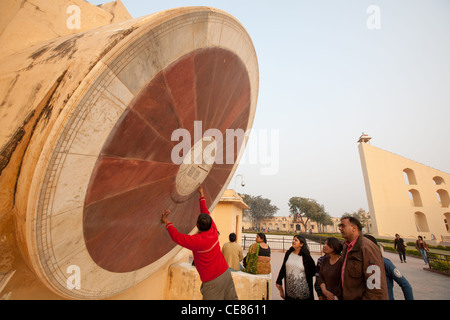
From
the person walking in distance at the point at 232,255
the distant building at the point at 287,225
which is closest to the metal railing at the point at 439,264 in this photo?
the person walking in distance at the point at 232,255

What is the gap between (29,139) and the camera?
1662 mm

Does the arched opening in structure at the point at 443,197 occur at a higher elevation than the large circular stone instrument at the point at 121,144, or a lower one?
higher

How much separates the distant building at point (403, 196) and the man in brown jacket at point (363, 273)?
1150 inches

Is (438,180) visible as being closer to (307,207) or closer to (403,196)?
(403,196)

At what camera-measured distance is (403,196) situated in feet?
85.5

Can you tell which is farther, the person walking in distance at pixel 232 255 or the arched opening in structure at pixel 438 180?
the arched opening in structure at pixel 438 180

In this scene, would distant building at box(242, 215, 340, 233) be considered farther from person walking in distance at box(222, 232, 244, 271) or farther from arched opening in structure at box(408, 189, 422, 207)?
person walking in distance at box(222, 232, 244, 271)

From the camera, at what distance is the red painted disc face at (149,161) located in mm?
1990

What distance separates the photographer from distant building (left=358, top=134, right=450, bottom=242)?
995 inches

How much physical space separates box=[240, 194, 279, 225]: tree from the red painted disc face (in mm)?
65998

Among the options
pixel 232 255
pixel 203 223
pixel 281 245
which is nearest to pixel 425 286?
pixel 232 255

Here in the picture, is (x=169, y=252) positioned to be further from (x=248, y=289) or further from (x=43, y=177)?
(x=43, y=177)

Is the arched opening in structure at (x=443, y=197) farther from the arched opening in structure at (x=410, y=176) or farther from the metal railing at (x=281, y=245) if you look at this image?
the metal railing at (x=281, y=245)

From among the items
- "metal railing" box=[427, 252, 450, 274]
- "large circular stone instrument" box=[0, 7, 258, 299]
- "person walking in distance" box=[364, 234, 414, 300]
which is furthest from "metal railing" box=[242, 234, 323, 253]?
"large circular stone instrument" box=[0, 7, 258, 299]
